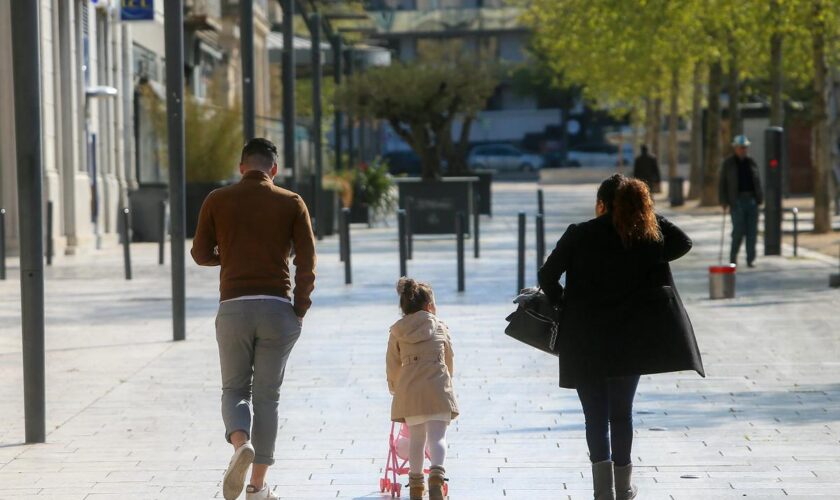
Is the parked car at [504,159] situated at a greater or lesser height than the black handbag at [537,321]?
lesser

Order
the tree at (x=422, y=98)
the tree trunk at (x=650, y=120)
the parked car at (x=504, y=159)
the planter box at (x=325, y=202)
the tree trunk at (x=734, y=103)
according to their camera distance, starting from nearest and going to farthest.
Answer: the planter box at (x=325, y=202)
the tree at (x=422, y=98)
the tree trunk at (x=734, y=103)
the tree trunk at (x=650, y=120)
the parked car at (x=504, y=159)

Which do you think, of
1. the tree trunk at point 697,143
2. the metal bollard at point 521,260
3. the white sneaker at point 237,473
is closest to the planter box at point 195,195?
the metal bollard at point 521,260

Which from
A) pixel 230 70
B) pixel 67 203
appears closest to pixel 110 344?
pixel 67 203

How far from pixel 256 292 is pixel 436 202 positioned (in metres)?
22.3

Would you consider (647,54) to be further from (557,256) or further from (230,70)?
(557,256)

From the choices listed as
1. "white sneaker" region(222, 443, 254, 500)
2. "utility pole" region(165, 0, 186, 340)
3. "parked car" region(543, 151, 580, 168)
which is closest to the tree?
"utility pole" region(165, 0, 186, 340)

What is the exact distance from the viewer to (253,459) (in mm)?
6797

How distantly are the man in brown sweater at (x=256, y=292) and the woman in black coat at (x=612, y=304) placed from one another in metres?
1.08

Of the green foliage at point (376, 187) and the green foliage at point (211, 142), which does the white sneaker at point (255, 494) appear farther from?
the green foliage at point (376, 187)

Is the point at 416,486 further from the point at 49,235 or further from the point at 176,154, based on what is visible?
the point at 49,235

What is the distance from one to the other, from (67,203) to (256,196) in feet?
68.8

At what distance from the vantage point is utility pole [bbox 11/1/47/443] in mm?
8688

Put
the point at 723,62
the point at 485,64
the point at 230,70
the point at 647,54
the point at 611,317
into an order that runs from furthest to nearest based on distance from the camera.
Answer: the point at 230,70
the point at 647,54
the point at 723,62
the point at 485,64
the point at 611,317

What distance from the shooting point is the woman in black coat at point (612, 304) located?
6.61 meters
